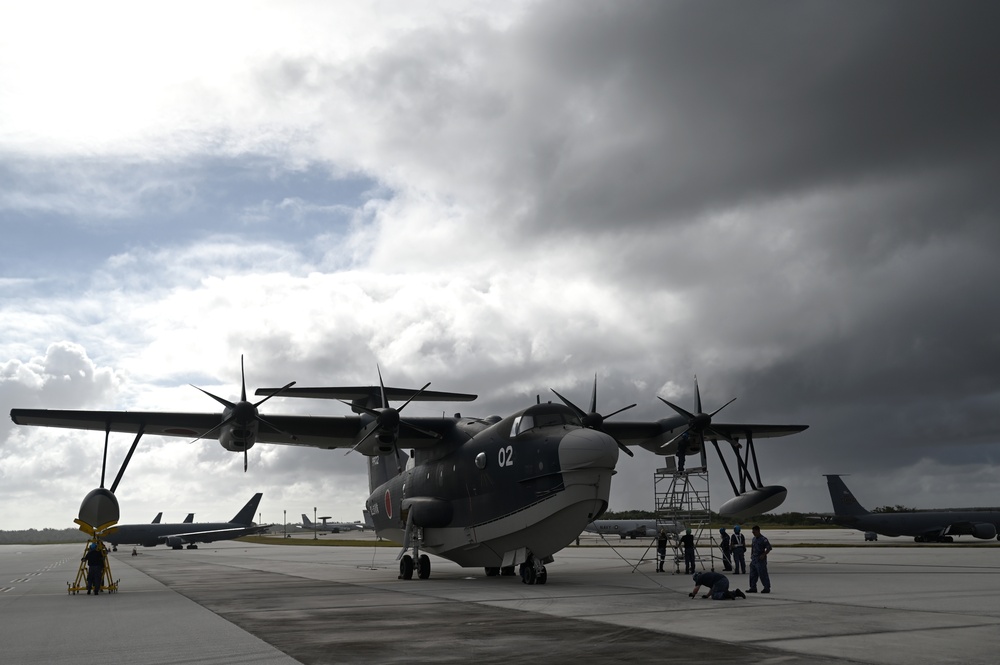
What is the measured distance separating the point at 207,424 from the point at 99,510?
169 inches

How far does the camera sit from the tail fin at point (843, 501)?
2002 inches

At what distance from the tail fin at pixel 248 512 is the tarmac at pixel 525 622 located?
63.2 meters

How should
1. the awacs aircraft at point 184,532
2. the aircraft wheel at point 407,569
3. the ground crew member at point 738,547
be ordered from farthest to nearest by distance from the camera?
the awacs aircraft at point 184,532 < the aircraft wheel at point 407,569 < the ground crew member at point 738,547

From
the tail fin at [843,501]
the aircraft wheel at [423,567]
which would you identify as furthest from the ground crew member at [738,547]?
the tail fin at [843,501]

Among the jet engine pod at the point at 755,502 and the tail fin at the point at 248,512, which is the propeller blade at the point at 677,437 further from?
the tail fin at the point at 248,512

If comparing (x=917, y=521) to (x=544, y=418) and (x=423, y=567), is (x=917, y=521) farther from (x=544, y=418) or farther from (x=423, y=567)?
(x=544, y=418)

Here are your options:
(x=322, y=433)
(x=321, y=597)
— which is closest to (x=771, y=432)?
(x=322, y=433)

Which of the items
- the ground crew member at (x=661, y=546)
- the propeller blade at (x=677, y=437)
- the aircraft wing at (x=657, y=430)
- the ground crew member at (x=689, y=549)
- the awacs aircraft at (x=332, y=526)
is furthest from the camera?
the awacs aircraft at (x=332, y=526)

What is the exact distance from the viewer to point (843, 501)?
2004 inches

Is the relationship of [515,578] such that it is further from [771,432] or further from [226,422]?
[771,432]

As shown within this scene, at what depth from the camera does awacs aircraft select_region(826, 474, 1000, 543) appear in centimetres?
4797

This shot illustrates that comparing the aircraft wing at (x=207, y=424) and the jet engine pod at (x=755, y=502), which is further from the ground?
the aircraft wing at (x=207, y=424)

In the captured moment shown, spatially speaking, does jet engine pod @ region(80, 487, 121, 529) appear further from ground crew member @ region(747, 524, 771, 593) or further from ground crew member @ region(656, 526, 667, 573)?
ground crew member @ region(747, 524, 771, 593)

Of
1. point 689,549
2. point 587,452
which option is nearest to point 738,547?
point 689,549
